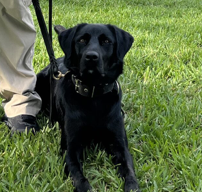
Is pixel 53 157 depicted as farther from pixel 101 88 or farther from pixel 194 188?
pixel 194 188

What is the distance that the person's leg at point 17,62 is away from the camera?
2.51m

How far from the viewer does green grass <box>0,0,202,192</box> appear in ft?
Answer: 6.33

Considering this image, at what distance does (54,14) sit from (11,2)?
4.29m

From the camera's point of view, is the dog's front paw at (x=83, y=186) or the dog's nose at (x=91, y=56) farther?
the dog's nose at (x=91, y=56)

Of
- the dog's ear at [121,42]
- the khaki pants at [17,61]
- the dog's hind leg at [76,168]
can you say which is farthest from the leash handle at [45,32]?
the dog's hind leg at [76,168]

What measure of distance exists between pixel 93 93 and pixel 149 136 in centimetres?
58

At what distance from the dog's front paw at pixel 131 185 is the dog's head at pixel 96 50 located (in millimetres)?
677

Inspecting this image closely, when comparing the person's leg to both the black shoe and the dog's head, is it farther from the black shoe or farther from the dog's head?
the dog's head

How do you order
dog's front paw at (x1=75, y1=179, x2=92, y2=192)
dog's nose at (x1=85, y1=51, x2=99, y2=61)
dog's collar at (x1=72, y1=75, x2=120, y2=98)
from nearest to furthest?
dog's front paw at (x1=75, y1=179, x2=92, y2=192), dog's nose at (x1=85, y1=51, x2=99, y2=61), dog's collar at (x1=72, y1=75, x2=120, y2=98)

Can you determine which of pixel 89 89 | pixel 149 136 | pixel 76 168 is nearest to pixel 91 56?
pixel 89 89

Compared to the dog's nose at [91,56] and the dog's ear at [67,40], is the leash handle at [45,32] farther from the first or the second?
the dog's nose at [91,56]

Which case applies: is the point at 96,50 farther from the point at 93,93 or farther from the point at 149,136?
the point at 149,136

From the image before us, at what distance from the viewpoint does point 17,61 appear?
2.58m

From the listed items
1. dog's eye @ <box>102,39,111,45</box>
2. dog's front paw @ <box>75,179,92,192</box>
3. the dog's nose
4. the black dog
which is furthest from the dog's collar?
dog's front paw @ <box>75,179,92,192</box>
